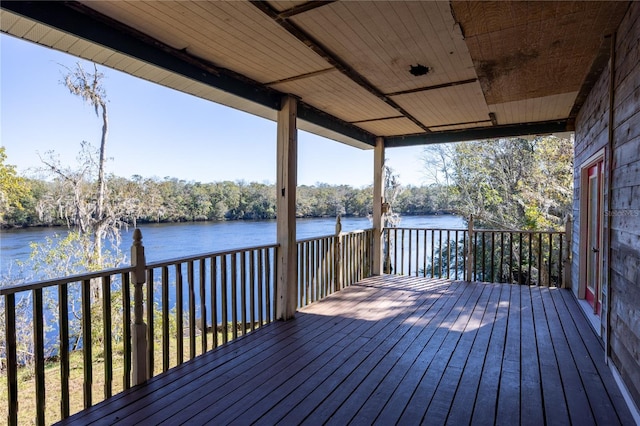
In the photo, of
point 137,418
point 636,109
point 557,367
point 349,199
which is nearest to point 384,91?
point 636,109

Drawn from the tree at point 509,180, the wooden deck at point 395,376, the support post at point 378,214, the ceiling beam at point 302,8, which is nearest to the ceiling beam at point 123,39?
the ceiling beam at point 302,8

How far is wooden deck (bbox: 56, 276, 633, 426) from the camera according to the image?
2057 mm

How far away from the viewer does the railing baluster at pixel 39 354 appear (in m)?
1.87

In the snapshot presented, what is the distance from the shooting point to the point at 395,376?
2.53 meters

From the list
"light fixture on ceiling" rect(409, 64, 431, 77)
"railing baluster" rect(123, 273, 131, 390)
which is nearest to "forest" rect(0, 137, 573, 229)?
"light fixture on ceiling" rect(409, 64, 431, 77)

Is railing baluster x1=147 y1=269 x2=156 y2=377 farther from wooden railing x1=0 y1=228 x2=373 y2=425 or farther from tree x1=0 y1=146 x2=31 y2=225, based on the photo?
tree x1=0 y1=146 x2=31 y2=225

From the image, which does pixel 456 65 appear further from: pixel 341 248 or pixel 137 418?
pixel 137 418

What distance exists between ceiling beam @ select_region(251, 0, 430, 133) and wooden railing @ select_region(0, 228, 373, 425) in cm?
174

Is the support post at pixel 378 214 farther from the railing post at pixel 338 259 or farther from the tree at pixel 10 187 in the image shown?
the tree at pixel 10 187

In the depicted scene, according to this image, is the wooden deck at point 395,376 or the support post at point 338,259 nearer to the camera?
the wooden deck at point 395,376

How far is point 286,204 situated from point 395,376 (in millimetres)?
2079

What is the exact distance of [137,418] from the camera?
6.58 ft

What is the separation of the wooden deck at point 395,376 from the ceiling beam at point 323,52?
2439mm

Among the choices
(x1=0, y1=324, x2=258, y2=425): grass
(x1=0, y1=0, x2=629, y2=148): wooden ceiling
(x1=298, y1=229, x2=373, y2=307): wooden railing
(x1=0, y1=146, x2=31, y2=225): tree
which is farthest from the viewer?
(x1=0, y1=146, x2=31, y2=225): tree
